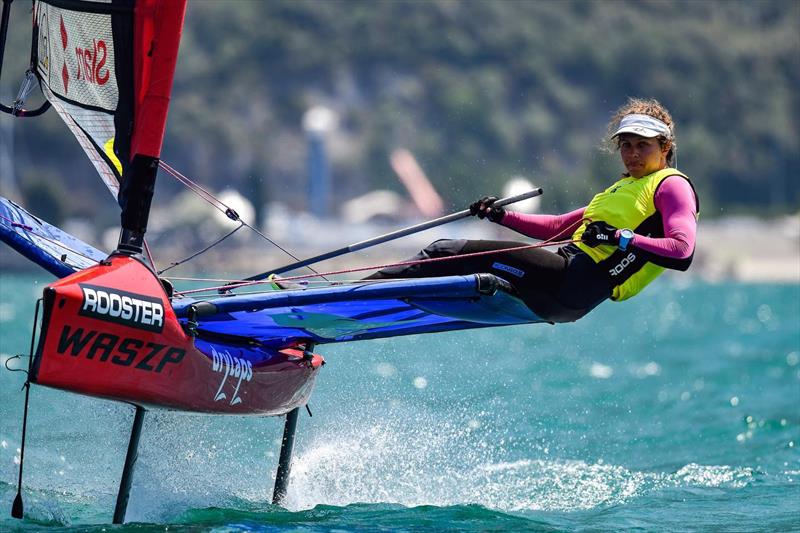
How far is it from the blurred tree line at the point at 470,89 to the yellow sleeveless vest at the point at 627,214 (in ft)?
129

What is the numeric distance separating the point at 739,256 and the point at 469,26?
20.4 meters

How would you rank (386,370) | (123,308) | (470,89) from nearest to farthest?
1. (123,308)
2. (386,370)
3. (470,89)

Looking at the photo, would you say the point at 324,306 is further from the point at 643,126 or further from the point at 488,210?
the point at 643,126

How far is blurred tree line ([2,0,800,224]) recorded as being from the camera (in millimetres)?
48719

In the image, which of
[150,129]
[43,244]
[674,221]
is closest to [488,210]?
[674,221]

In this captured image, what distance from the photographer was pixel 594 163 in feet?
127

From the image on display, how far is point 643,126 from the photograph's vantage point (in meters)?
4.30

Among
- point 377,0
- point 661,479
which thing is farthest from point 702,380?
point 377,0

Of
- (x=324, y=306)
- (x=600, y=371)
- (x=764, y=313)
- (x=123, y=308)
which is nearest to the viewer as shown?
(x=123, y=308)

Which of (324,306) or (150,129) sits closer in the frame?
(150,129)

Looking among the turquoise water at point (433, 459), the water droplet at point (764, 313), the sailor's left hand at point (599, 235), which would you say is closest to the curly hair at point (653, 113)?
the sailor's left hand at point (599, 235)

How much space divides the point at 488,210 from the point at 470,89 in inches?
1960

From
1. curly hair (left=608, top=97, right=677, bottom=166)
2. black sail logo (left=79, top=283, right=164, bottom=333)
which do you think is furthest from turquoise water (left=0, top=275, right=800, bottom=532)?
curly hair (left=608, top=97, right=677, bottom=166)

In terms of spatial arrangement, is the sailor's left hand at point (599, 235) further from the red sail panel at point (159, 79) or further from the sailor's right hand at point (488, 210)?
the red sail panel at point (159, 79)
